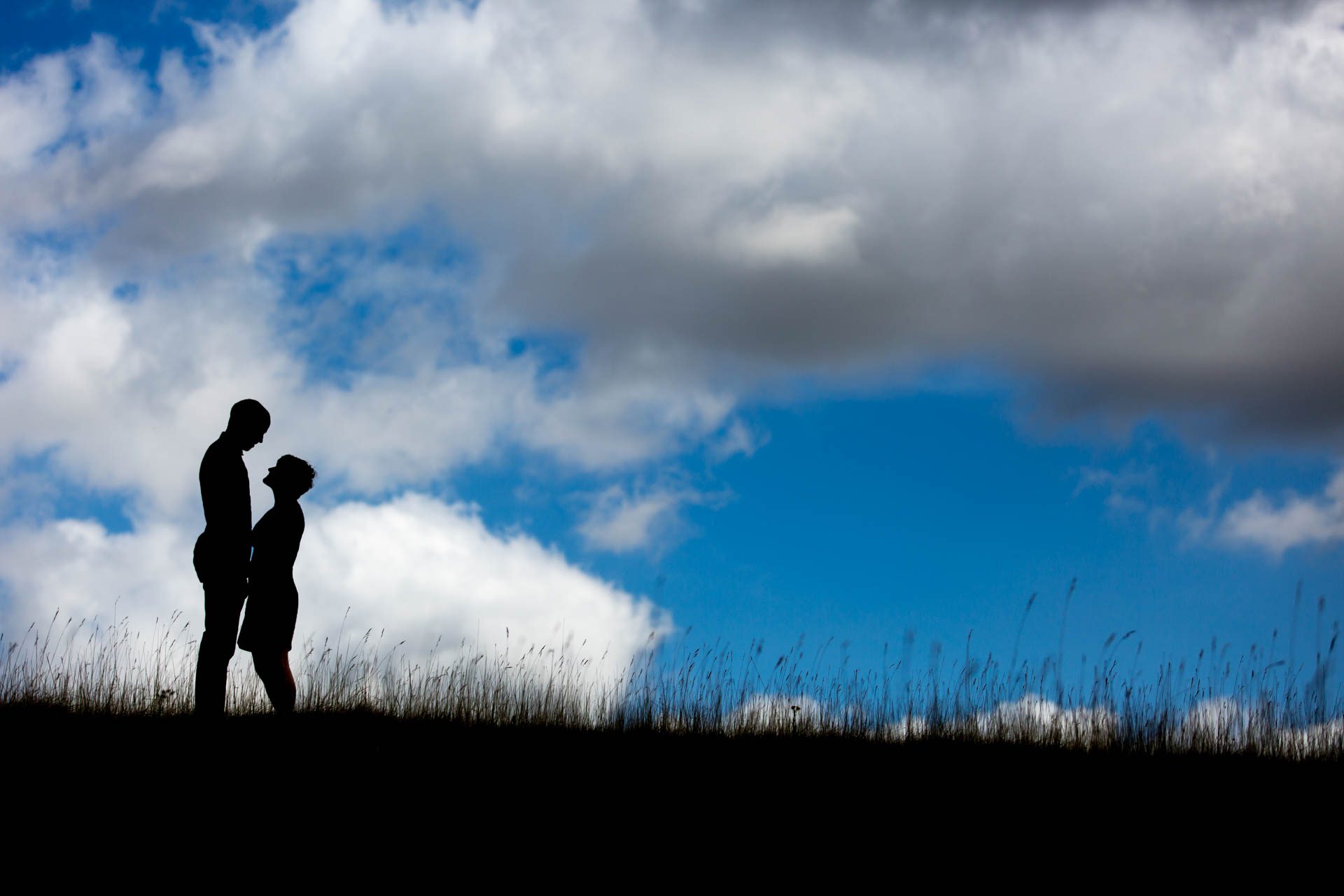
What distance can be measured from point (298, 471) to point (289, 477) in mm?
77

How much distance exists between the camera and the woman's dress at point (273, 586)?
280 inches

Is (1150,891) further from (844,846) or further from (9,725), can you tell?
(9,725)

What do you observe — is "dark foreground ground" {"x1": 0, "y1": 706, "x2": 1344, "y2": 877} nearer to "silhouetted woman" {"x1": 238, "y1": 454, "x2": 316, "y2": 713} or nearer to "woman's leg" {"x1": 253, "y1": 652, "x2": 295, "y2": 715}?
"woman's leg" {"x1": 253, "y1": 652, "x2": 295, "y2": 715}

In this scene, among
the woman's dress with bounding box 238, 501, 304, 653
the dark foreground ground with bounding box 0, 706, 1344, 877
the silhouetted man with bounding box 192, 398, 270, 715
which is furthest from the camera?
the woman's dress with bounding box 238, 501, 304, 653

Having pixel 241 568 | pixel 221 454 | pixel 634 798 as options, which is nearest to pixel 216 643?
pixel 241 568

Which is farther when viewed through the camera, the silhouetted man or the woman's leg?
the woman's leg

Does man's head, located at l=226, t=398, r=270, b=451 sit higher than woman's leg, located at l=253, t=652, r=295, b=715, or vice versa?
man's head, located at l=226, t=398, r=270, b=451

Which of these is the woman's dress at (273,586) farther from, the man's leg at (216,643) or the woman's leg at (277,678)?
the man's leg at (216,643)

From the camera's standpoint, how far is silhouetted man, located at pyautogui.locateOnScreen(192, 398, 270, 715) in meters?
6.68

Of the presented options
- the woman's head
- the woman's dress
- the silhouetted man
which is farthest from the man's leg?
the woman's head

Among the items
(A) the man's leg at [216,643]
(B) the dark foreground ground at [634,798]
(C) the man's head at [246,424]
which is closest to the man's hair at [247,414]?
(C) the man's head at [246,424]

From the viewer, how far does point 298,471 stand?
7.31 metres

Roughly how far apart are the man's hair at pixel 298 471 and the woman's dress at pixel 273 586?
0.14 meters

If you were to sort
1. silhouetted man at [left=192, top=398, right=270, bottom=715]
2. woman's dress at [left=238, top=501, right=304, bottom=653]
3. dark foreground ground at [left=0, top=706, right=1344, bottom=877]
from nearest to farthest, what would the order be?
dark foreground ground at [left=0, top=706, right=1344, bottom=877] < silhouetted man at [left=192, top=398, right=270, bottom=715] < woman's dress at [left=238, top=501, right=304, bottom=653]
